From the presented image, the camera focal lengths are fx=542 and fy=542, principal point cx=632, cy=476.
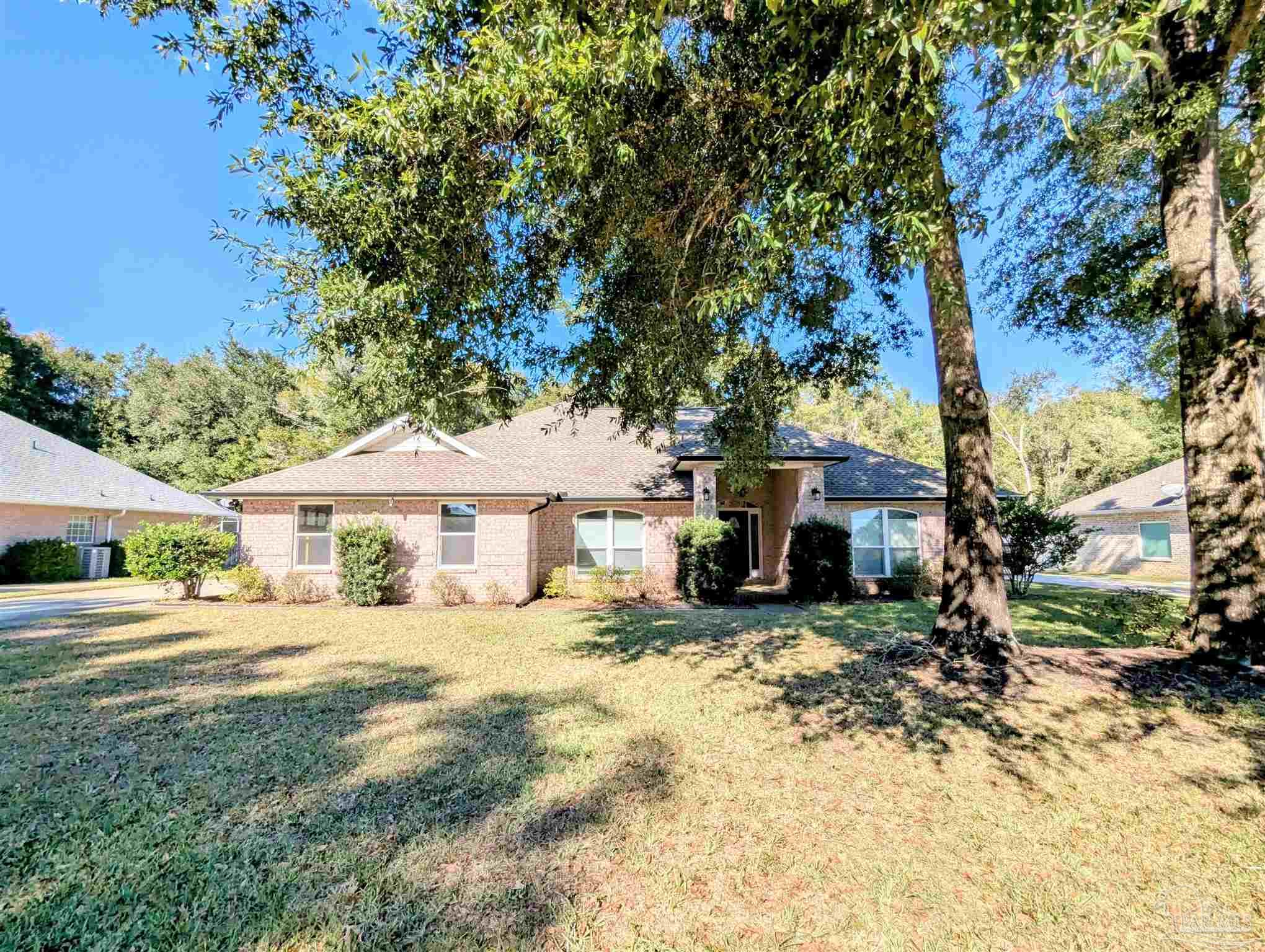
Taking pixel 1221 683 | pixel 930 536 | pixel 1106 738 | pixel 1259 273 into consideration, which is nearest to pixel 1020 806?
pixel 1106 738

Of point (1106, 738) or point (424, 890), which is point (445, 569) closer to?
point (424, 890)

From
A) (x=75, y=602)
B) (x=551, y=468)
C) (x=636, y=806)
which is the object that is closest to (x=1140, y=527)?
(x=551, y=468)

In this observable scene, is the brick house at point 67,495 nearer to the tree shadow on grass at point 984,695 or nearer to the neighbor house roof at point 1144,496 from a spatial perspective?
the tree shadow on grass at point 984,695

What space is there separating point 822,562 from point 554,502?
7.17 meters

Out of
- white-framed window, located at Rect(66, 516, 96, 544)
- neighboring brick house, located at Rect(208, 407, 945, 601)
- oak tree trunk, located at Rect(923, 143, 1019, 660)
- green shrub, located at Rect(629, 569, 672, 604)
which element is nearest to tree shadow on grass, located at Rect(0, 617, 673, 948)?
oak tree trunk, located at Rect(923, 143, 1019, 660)

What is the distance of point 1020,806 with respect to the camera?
3.62m

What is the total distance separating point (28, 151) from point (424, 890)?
1692 cm

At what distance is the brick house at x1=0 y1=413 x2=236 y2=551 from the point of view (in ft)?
59.6

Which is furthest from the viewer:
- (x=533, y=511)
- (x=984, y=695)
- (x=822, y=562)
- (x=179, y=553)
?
(x=533, y=511)

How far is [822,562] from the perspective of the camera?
44.2ft

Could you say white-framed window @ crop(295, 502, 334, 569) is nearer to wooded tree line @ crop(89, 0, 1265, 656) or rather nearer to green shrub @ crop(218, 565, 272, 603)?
green shrub @ crop(218, 565, 272, 603)

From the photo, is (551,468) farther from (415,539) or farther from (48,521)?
(48,521)

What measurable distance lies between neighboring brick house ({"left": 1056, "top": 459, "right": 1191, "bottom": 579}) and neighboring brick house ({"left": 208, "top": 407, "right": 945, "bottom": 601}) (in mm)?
14371

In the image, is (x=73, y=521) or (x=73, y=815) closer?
(x=73, y=815)
